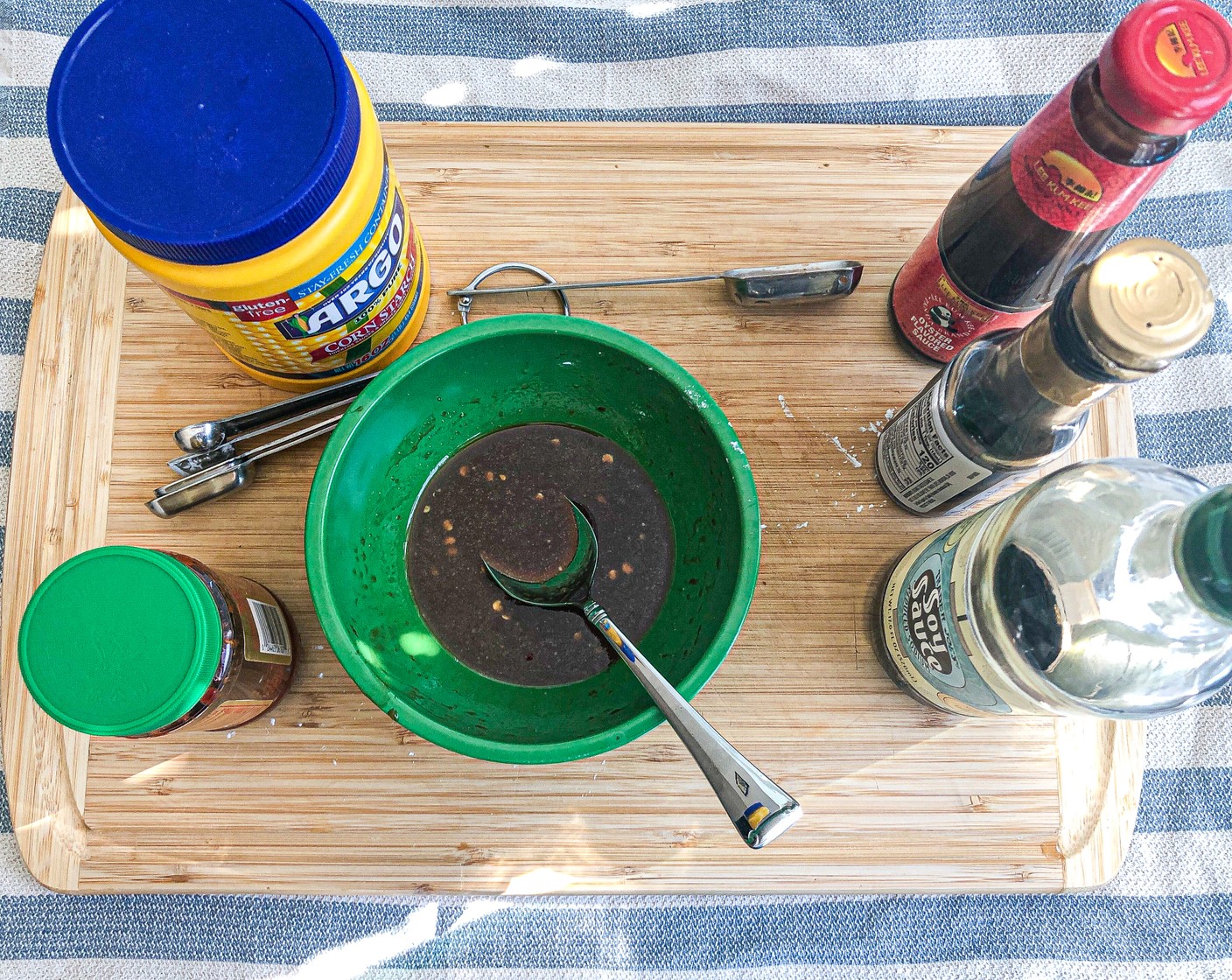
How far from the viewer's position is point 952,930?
87 cm

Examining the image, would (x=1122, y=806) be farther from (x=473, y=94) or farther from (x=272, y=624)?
(x=473, y=94)

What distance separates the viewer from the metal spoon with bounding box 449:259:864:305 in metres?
0.70

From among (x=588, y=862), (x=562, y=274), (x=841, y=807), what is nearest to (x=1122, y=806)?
(x=841, y=807)

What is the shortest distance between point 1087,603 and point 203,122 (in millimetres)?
593

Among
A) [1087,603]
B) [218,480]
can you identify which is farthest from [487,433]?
[1087,603]

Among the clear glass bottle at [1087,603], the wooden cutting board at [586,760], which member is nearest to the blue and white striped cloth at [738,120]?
the wooden cutting board at [586,760]

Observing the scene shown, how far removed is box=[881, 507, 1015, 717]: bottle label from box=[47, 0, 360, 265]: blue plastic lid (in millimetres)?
468

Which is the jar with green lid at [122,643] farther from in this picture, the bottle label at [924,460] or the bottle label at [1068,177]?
the bottle label at [1068,177]

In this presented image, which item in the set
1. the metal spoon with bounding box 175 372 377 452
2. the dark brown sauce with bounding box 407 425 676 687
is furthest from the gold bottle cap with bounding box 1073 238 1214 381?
the metal spoon with bounding box 175 372 377 452

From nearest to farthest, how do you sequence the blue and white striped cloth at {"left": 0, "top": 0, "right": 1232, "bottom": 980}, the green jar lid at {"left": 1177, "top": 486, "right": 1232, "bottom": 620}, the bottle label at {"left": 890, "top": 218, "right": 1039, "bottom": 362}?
the green jar lid at {"left": 1177, "top": 486, "right": 1232, "bottom": 620} < the bottle label at {"left": 890, "top": 218, "right": 1039, "bottom": 362} < the blue and white striped cloth at {"left": 0, "top": 0, "right": 1232, "bottom": 980}

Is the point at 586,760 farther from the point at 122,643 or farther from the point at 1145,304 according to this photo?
the point at 1145,304

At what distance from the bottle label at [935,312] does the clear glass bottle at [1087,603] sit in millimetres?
159

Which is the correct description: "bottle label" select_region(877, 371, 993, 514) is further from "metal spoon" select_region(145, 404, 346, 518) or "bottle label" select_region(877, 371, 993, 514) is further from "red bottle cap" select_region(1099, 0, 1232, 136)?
"metal spoon" select_region(145, 404, 346, 518)

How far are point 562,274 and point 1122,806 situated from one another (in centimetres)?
64
